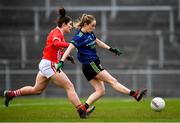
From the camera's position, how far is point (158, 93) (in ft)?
97.3

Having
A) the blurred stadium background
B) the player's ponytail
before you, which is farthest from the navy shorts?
the blurred stadium background

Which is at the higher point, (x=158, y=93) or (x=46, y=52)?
(x=46, y=52)

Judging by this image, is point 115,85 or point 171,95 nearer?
point 115,85

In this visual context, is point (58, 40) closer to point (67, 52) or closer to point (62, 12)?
point (67, 52)

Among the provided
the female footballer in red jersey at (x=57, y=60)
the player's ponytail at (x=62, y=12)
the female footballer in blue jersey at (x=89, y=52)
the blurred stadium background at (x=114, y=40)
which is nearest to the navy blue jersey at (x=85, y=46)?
the female footballer in blue jersey at (x=89, y=52)

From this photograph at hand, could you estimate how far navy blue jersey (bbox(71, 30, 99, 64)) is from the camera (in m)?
15.4

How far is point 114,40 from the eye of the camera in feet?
112

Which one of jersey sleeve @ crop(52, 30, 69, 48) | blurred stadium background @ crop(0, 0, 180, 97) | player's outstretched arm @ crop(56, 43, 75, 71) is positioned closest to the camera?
player's outstretched arm @ crop(56, 43, 75, 71)

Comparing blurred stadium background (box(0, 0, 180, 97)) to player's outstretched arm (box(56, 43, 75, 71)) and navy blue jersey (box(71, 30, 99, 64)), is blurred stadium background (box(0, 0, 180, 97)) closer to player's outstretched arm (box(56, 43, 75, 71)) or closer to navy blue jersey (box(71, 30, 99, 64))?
navy blue jersey (box(71, 30, 99, 64))

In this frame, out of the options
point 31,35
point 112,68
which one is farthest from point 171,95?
point 31,35

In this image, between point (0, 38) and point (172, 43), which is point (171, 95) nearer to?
point (172, 43)

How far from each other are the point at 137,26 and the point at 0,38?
6685 mm

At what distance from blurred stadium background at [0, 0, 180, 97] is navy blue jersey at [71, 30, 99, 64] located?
13.9 metres

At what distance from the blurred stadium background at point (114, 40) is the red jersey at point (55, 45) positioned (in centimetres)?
1373
